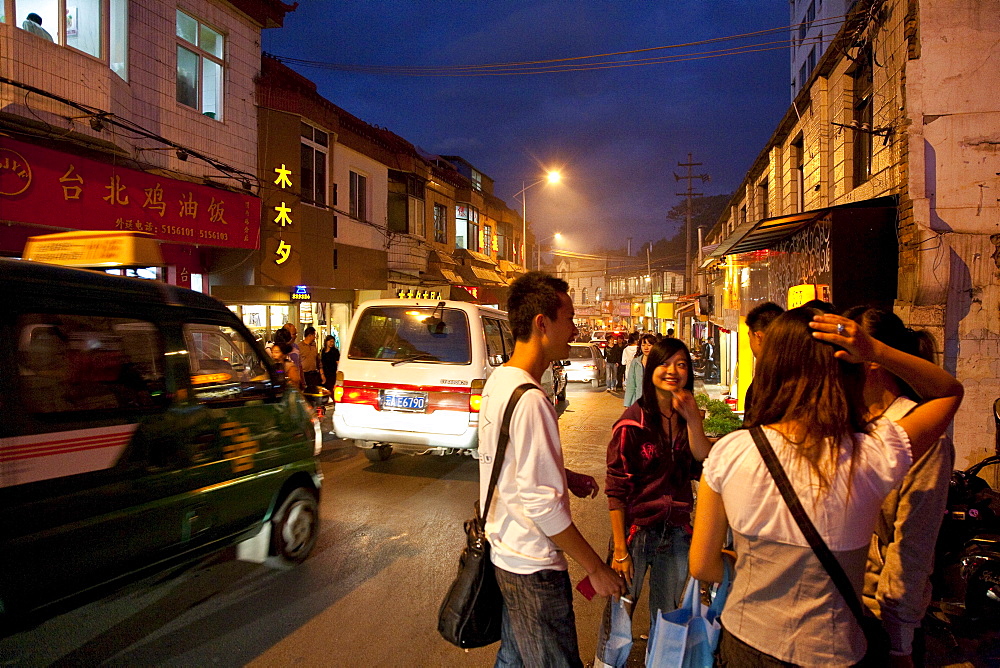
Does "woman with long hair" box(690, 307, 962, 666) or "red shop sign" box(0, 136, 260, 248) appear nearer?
"woman with long hair" box(690, 307, 962, 666)

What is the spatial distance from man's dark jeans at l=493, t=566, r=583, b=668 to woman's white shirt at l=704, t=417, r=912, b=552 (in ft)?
2.52

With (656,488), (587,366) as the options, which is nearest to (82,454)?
(656,488)

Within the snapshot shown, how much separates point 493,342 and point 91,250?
454 centimetres

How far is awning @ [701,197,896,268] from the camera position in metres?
7.71

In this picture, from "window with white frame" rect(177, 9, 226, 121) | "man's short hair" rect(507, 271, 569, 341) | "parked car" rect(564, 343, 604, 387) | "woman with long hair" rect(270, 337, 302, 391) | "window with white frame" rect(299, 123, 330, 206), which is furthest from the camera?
"parked car" rect(564, 343, 604, 387)

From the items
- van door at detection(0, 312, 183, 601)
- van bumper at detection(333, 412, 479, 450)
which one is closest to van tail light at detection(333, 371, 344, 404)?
van bumper at detection(333, 412, 479, 450)

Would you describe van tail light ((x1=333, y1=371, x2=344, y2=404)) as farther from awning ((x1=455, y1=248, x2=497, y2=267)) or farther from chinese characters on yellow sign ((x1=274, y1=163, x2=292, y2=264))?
awning ((x1=455, y1=248, x2=497, y2=267))

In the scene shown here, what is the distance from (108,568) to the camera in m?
3.21

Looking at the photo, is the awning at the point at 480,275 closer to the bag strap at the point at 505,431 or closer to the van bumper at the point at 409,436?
the van bumper at the point at 409,436

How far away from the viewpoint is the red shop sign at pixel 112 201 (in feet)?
26.0

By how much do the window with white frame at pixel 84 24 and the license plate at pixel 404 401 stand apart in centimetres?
714

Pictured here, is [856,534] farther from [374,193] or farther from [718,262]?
[374,193]

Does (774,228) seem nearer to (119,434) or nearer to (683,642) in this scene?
(683,642)

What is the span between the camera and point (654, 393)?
3240 mm
